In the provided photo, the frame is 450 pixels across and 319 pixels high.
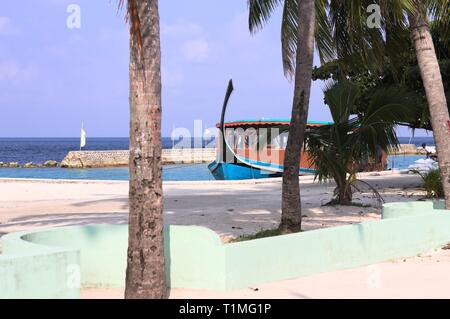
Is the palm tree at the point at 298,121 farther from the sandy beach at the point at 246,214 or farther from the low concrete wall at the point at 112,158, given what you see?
the low concrete wall at the point at 112,158

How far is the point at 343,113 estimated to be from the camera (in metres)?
13.3

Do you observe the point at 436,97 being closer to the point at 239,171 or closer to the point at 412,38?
the point at 412,38

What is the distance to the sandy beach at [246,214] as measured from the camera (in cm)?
609

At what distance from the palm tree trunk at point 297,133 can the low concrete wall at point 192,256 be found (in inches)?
60.4

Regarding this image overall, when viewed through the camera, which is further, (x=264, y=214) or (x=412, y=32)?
(x=264, y=214)

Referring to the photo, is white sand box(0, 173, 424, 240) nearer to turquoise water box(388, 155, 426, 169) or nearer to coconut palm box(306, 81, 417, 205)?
coconut palm box(306, 81, 417, 205)


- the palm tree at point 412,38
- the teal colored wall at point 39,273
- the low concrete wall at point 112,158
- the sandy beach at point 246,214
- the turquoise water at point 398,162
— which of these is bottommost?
the sandy beach at point 246,214

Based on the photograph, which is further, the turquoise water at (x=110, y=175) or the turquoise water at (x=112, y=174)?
the turquoise water at (x=112, y=174)

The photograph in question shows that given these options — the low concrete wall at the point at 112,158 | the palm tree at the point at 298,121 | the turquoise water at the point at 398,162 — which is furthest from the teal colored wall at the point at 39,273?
the low concrete wall at the point at 112,158

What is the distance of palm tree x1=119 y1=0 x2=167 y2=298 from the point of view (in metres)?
5.19

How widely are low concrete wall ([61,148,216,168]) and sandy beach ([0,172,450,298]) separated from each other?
3067 centimetres
